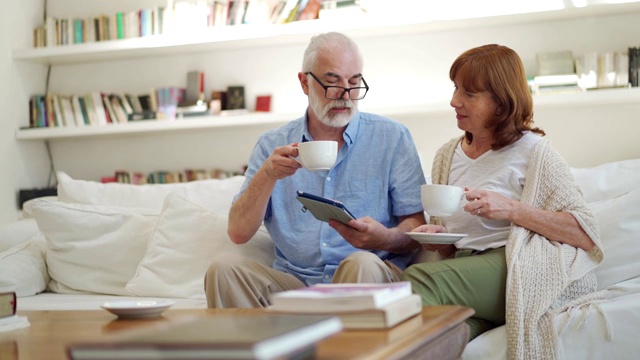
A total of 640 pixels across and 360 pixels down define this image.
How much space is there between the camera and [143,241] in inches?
117

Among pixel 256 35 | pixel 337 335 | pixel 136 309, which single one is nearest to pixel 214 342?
pixel 337 335

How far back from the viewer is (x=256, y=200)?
2.45 meters

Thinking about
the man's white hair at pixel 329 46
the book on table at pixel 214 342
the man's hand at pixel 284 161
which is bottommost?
the book on table at pixel 214 342

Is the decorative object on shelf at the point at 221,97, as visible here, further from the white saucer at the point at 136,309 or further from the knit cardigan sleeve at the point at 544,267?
the white saucer at the point at 136,309

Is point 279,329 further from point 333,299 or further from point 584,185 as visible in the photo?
point 584,185

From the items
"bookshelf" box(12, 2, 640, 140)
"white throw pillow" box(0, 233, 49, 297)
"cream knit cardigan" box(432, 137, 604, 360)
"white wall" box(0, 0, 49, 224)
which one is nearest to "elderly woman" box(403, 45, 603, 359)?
"cream knit cardigan" box(432, 137, 604, 360)

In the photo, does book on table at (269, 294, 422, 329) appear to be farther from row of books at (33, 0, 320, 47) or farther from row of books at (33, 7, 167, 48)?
row of books at (33, 7, 167, 48)

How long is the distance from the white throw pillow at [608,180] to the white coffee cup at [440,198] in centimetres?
72

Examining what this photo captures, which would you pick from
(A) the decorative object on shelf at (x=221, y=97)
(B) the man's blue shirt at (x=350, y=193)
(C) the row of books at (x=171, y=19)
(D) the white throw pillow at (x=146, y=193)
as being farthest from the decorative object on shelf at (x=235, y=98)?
(B) the man's blue shirt at (x=350, y=193)

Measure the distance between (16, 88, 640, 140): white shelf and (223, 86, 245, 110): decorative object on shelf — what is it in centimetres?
10

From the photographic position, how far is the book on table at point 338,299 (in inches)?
56.9

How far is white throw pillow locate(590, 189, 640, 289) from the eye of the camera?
7.91 feet

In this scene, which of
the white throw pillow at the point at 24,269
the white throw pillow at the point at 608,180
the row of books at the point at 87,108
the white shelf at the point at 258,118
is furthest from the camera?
the row of books at the point at 87,108

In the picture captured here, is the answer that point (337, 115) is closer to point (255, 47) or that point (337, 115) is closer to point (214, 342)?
point (214, 342)
